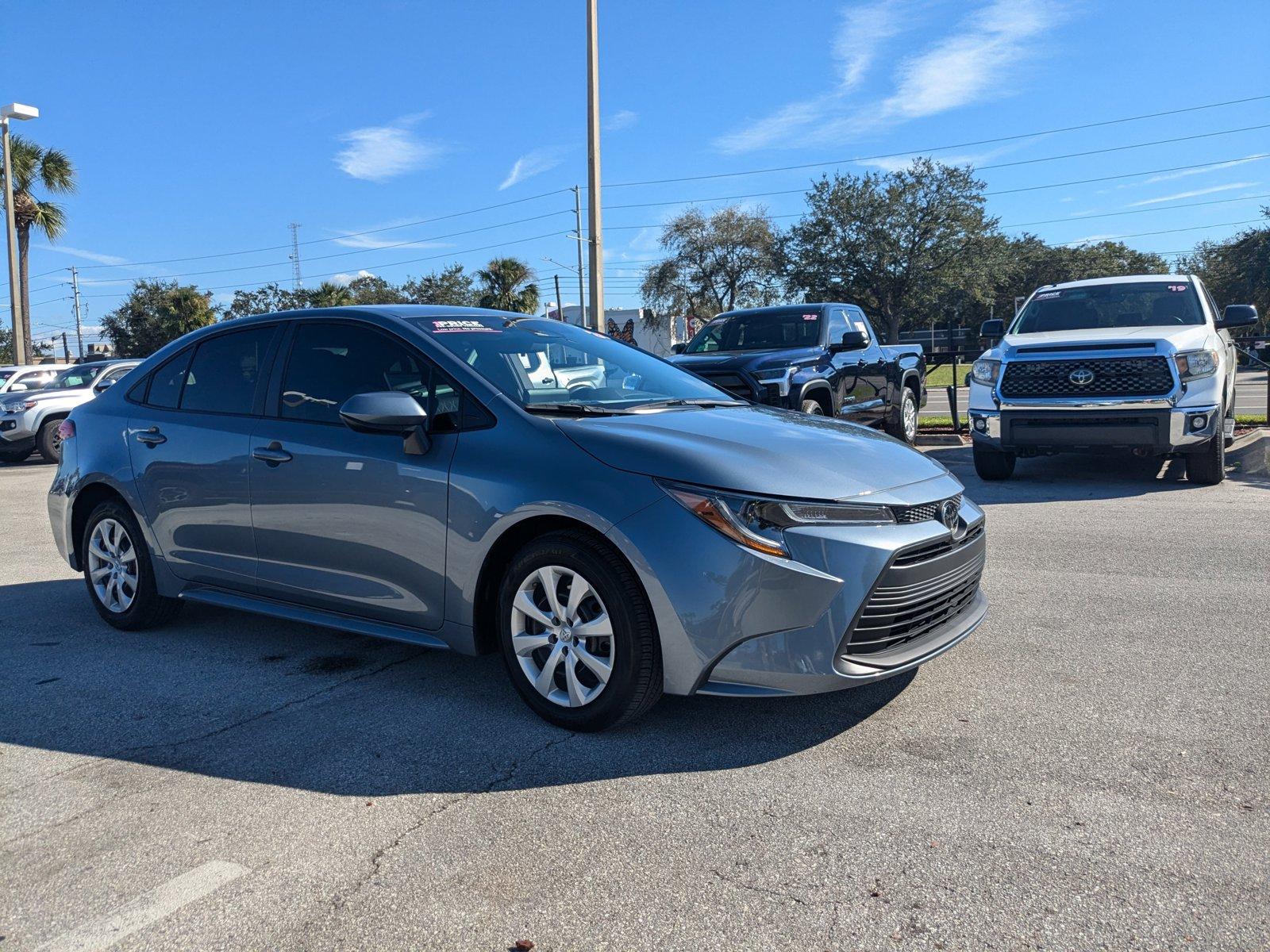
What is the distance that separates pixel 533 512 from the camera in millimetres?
3662

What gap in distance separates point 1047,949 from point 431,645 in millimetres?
2503

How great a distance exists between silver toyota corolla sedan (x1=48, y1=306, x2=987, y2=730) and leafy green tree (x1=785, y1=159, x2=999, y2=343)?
5060 cm

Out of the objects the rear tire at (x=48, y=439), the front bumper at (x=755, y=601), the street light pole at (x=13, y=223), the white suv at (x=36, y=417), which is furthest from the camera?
the street light pole at (x=13, y=223)

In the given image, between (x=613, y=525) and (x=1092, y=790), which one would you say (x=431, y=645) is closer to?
(x=613, y=525)

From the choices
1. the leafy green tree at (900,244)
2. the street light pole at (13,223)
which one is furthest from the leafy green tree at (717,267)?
the street light pole at (13,223)

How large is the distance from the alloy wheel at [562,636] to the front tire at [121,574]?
8.19 ft

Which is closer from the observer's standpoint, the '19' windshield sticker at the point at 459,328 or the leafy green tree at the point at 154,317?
the '19' windshield sticker at the point at 459,328

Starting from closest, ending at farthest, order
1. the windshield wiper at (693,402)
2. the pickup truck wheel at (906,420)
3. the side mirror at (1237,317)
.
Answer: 1. the windshield wiper at (693,402)
2. the side mirror at (1237,317)
3. the pickup truck wheel at (906,420)

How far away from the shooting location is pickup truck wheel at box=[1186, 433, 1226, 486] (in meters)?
9.12

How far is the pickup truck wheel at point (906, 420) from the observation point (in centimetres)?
1242

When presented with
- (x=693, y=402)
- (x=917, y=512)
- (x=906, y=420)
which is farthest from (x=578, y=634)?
(x=906, y=420)

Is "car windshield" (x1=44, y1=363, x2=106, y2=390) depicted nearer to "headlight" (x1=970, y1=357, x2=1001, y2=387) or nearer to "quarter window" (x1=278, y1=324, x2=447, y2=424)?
"headlight" (x1=970, y1=357, x2=1001, y2=387)

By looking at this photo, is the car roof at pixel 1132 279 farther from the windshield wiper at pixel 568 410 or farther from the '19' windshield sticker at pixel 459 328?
the windshield wiper at pixel 568 410

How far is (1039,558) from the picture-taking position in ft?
21.3
